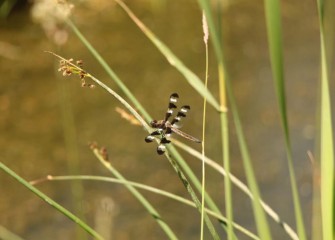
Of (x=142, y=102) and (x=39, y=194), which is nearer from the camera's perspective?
(x=39, y=194)

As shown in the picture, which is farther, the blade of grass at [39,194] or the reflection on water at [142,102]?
the reflection on water at [142,102]

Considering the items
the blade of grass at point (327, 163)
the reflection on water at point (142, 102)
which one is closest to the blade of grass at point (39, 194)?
the blade of grass at point (327, 163)

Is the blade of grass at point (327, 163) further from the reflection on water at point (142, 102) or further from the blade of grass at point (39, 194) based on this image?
the reflection on water at point (142, 102)

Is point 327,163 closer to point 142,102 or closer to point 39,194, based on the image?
point 39,194

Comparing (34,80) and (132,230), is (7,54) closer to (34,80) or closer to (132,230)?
(34,80)

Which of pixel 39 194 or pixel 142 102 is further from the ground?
pixel 142 102

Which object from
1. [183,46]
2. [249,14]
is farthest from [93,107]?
[249,14]

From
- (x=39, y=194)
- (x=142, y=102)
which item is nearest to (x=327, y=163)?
(x=39, y=194)

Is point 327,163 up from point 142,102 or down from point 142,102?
down

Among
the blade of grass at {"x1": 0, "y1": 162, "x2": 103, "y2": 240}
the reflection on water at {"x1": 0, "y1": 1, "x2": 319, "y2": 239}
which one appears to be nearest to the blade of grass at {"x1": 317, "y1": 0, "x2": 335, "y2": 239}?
the blade of grass at {"x1": 0, "y1": 162, "x2": 103, "y2": 240}
